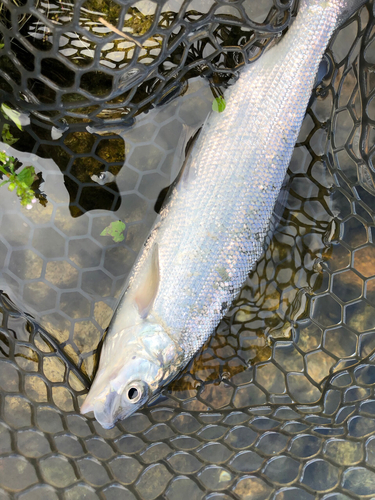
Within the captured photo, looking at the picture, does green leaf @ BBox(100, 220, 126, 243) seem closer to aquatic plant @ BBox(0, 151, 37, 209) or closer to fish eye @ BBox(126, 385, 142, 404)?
aquatic plant @ BBox(0, 151, 37, 209)

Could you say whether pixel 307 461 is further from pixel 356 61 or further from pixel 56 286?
pixel 356 61

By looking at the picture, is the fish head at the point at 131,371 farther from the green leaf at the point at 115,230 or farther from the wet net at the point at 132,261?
the green leaf at the point at 115,230

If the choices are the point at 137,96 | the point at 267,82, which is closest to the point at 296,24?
the point at 267,82

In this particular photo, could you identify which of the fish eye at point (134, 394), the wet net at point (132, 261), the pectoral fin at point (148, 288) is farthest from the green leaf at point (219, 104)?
the fish eye at point (134, 394)

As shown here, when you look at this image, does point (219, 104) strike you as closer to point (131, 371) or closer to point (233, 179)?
point (233, 179)

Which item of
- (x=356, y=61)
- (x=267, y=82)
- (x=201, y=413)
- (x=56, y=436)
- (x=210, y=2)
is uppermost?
(x=210, y=2)

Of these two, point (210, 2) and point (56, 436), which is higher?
point (210, 2)

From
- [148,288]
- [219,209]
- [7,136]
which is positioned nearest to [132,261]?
[148,288]
